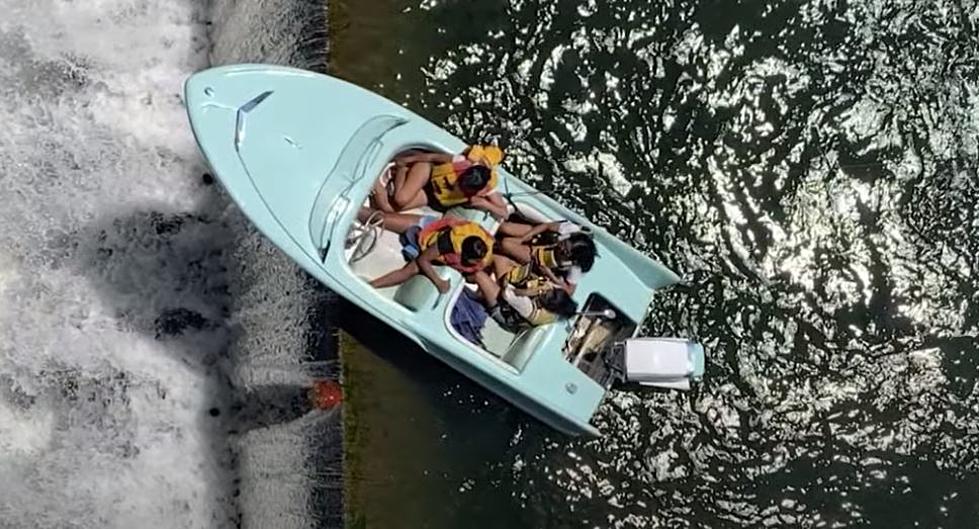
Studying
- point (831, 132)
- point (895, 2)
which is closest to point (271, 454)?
point (831, 132)

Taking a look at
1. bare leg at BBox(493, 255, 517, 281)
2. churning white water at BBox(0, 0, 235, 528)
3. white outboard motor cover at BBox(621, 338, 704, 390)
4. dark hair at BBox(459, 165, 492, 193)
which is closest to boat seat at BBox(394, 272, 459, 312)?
bare leg at BBox(493, 255, 517, 281)

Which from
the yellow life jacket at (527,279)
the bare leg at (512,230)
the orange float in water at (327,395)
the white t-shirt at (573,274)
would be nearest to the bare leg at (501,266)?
the yellow life jacket at (527,279)

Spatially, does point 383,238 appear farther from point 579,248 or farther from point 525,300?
point 579,248

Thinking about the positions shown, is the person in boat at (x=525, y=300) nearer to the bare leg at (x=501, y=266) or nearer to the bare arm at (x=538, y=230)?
the bare leg at (x=501, y=266)

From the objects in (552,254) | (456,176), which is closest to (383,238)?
(456,176)

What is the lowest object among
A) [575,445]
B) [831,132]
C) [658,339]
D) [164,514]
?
[164,514]

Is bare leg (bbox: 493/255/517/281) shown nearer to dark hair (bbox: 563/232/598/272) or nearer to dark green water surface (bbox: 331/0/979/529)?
dark hair (bbox: 563/232/598/272)

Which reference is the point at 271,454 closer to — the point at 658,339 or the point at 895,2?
the point at 658,339
